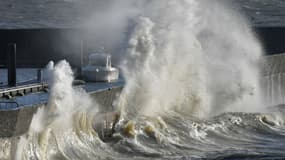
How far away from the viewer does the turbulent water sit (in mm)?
15906

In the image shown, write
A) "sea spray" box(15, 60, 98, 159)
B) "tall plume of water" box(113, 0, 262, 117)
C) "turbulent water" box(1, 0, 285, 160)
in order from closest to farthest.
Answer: "sea spray" box(15, 60, 98, 159) < "turbulent water" box(1, 0, 285, 160) < "tall plume of water" box(113, 0, 262, 117)

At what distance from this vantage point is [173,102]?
2214cm

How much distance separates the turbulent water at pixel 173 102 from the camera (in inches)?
626

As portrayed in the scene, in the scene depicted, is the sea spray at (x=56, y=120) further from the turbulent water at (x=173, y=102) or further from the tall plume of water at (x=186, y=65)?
A: the tall plume of water at (x=186, y=65)

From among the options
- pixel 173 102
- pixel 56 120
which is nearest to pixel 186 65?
pixel 173 102

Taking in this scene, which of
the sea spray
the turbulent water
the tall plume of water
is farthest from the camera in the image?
the tall plume of water

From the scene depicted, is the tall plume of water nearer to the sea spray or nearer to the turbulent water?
the turbulent water

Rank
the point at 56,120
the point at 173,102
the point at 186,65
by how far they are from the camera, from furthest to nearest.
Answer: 1. the point at 186,65
2. the point at 173,102
3. the point at 56,120

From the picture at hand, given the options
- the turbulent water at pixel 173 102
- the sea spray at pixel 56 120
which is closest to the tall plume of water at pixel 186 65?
the turbulent water at pixel 173 102

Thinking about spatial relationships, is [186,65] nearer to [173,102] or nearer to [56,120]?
[173,102]

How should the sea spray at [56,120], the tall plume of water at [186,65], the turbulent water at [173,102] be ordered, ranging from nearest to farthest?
the sea spray at [56,120] → the turbulent water at [173,102] → the tall plume of water at [186,65]

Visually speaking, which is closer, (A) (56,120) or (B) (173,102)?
(A) (56,120)

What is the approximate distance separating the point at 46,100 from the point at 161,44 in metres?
7.08

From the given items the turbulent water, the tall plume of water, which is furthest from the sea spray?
the tall plume of water
